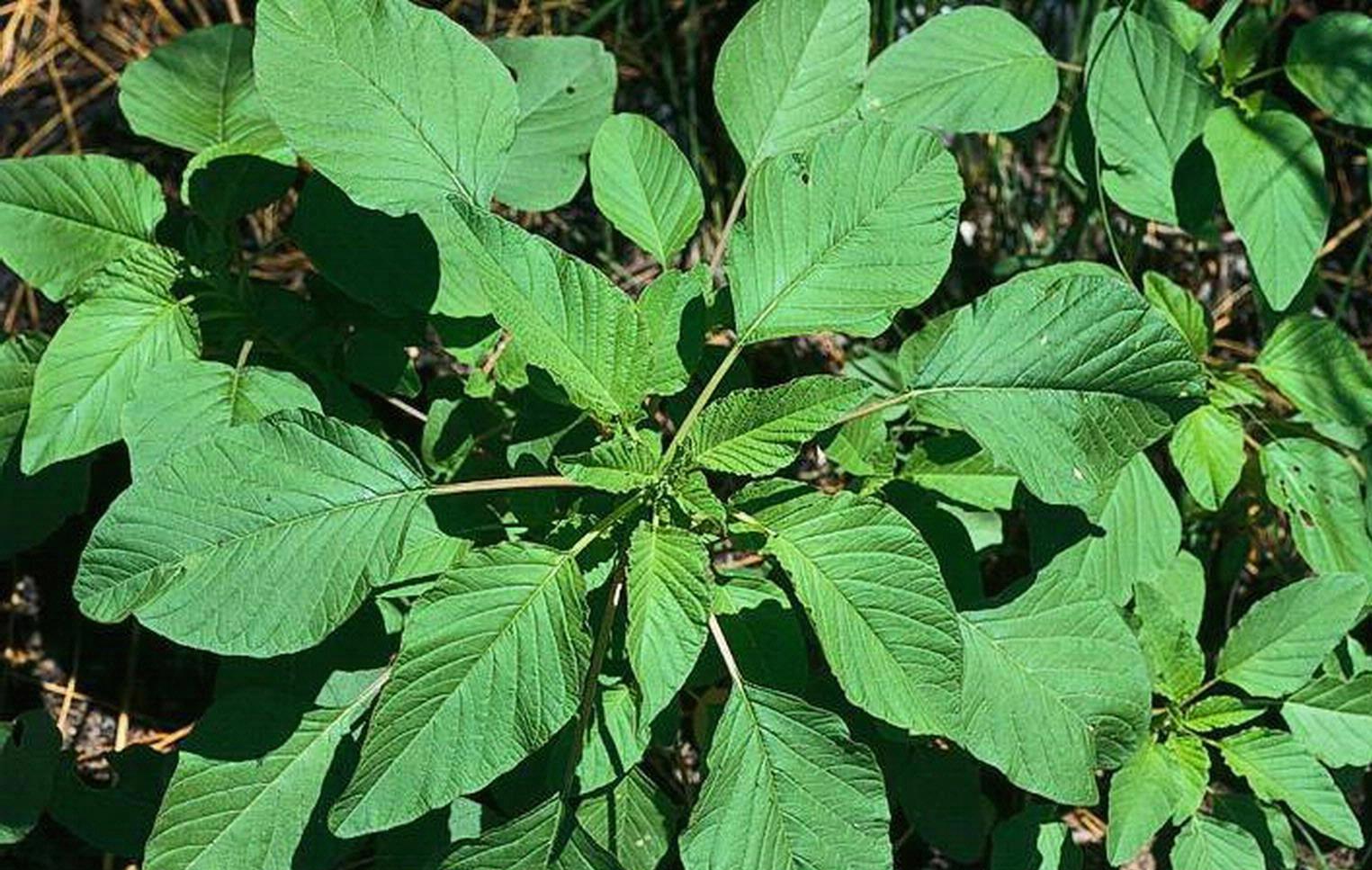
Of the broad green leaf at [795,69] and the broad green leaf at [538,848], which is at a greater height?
the broad green leaf at [795,69]

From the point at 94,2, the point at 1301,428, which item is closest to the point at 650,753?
the point at 1301,428

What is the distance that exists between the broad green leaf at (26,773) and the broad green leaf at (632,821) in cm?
54

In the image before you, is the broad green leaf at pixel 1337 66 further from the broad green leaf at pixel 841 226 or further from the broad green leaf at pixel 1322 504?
the broad green leaf at pixel 841 226

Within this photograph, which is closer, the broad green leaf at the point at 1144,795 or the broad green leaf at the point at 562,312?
the broad green leaf at the point at 562,312

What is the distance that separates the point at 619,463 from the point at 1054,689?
457mm

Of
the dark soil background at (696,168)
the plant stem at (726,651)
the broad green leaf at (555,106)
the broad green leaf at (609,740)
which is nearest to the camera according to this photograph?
the plant stem at (726,651)

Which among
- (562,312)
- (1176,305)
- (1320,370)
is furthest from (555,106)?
(1320,370)

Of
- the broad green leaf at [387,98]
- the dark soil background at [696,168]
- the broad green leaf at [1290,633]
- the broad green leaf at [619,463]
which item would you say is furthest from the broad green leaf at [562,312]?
the dark soil background at [696,168]

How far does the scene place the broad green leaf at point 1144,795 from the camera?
1480 millimetres

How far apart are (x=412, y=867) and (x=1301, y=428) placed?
1074 mm

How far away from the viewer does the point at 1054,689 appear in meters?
1.40

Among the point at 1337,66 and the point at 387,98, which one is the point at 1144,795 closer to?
the point at 1337,66

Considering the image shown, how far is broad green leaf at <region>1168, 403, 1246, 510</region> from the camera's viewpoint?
1.57 meters

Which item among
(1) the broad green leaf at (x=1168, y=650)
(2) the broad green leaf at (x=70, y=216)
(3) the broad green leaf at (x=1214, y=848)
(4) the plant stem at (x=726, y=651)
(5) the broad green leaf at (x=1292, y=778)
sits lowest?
(3) the broad green leaf at (x=1214, y=848)
